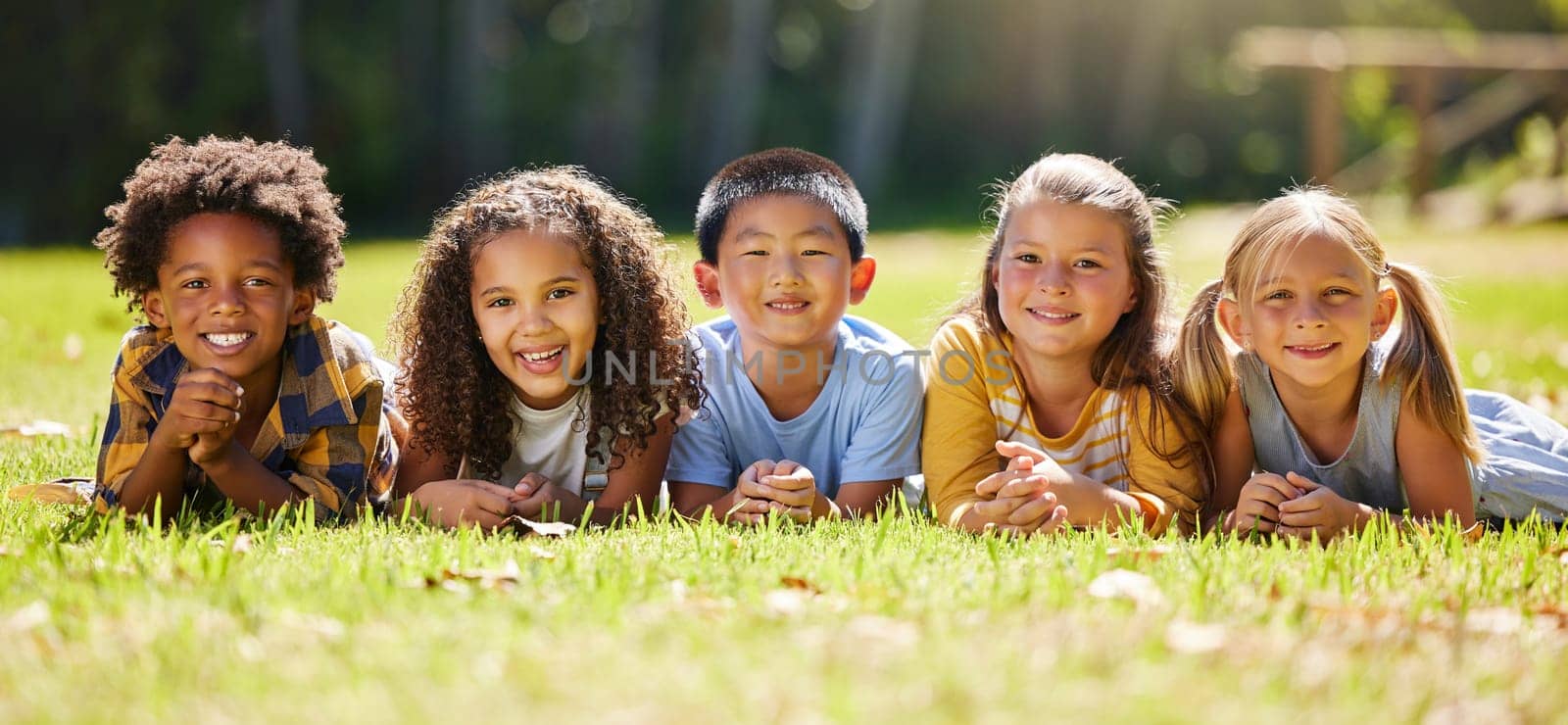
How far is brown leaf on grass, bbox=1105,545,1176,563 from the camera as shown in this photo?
3337 mm

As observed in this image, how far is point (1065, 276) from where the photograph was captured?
13.8ft

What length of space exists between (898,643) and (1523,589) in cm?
162

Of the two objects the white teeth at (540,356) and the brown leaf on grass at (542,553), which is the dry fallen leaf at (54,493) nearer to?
the white teeth at (540,356)

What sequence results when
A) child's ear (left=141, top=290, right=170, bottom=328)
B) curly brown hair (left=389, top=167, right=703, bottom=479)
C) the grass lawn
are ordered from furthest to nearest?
curly brown hair (left=389, top=167, right=703, bottom=479)
child's ear (left=141, top=290, right=170, bottom=328)
the grass lawn

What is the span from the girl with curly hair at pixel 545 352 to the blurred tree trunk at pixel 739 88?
1970 cm

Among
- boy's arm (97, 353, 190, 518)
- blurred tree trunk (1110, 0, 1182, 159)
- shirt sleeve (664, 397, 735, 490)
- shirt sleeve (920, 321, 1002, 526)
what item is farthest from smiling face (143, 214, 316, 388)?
blurred tree trunk (1110, 0, 1182, 159)

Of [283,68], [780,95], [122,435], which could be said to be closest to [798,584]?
[122,435]

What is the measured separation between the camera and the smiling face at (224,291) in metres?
3.90

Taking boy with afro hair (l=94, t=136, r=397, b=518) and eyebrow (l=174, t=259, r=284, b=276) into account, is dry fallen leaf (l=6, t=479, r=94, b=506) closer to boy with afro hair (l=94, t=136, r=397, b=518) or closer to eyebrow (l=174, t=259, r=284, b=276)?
boy with afro hair (l=94, t=136, r=397, b=518)

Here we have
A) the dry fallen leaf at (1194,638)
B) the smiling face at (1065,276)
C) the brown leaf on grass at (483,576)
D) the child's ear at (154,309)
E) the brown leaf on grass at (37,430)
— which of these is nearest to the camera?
the dry fallen leaf at (1194,638)

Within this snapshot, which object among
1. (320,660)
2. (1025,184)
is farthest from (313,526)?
(1025,184)

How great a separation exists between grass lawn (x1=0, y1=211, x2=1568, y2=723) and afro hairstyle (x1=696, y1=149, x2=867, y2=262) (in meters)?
1.15

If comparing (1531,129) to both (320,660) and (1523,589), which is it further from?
(320,660)

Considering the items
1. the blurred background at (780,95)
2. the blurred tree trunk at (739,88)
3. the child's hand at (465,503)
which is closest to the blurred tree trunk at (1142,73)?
the blurred background at (780,95)
